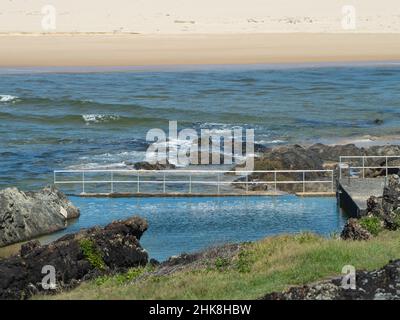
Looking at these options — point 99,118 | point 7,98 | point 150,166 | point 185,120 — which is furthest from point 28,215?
point 7,98

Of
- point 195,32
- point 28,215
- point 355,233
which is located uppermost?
point 195,32

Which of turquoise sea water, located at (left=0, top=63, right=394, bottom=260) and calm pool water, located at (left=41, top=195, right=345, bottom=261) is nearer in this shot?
calm pool water, located at (left=41, top=195, right=345, bottom=261)

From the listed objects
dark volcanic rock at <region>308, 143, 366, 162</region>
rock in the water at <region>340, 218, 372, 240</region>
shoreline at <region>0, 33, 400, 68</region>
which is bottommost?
dark volcanic rock at <region>308, 143, 366, 162</region>

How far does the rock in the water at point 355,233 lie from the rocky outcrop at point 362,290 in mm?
9494

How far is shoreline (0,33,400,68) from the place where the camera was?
11800 centimetres

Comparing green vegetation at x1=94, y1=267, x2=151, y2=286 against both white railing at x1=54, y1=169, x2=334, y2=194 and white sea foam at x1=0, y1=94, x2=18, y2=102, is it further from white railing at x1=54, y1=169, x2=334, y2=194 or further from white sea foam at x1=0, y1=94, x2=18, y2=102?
white sea foam at x1=0, y1=94, x2=18, y2=102

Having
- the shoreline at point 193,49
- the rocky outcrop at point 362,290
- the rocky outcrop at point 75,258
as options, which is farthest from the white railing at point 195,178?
the shoreline at point 193,49

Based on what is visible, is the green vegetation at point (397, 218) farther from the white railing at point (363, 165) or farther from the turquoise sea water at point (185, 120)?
the white railing at point (363, 165)

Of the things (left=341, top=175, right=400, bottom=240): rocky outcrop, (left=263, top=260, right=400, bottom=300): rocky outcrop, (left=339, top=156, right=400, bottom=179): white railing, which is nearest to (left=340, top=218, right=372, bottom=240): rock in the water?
(left=341, top=175, right=400, bottom=240): rocky outcrop

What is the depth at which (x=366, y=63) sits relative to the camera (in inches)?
4727

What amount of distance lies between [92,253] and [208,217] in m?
11.9

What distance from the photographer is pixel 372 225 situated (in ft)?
91.8

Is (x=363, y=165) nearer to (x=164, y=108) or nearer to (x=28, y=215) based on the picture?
(x=28, y=215)

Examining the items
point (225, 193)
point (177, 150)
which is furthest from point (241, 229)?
point (177, 150)
